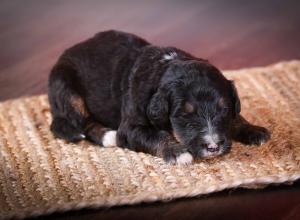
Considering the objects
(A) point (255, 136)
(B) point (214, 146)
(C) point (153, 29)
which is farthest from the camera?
(C) point (153, 29)

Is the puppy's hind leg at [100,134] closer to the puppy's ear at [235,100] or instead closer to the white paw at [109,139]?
the white paw at [109,139]

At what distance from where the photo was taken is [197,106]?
305 cm

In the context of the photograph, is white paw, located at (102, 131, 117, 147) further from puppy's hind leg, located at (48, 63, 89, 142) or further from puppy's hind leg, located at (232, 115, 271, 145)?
puppy's hind leg, located at (232, 115, 271, 145)

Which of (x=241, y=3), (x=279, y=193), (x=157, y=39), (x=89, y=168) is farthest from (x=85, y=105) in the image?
(x=241, y=3)

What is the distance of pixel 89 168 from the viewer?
10.9 feet

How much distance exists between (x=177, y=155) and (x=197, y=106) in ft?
1.05

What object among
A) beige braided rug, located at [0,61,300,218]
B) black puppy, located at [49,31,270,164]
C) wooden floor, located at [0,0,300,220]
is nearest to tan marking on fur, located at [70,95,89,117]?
black puppy, located at [49,31,270,164]

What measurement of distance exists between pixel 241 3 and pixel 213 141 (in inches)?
140

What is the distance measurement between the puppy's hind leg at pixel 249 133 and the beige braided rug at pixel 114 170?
5cm

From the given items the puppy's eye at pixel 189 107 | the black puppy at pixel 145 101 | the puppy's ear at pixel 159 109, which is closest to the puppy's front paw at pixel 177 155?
the black puppy at pixel 145 101

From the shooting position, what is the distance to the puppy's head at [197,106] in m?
3.05

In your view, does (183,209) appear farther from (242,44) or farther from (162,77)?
(242,44)

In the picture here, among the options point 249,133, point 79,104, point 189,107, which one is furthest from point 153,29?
point 189,107

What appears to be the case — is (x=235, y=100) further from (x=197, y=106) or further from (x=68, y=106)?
(x=68, y=106)
